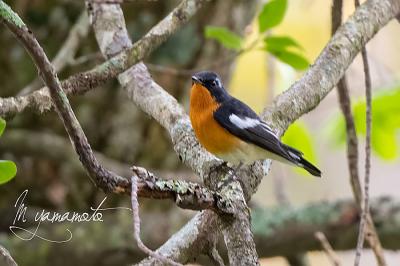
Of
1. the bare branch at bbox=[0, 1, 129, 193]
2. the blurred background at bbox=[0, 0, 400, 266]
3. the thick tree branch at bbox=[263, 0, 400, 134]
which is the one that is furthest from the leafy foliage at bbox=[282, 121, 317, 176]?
the bare branch at bbox=[0, 1, 129, 193]

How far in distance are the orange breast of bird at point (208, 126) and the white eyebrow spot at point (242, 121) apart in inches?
2.3

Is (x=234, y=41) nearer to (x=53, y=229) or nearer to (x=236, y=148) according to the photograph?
(x=236, y=148)

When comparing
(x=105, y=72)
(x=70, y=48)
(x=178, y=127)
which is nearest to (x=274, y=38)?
(x=178, y=127)

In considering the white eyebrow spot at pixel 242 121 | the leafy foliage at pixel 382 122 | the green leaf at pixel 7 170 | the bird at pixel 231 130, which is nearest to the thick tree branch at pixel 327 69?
the bird at pixel 231 130

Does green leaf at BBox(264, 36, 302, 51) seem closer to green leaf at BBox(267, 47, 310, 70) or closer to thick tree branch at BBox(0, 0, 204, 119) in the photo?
green leaf at BBox(267, 47, 310, 70)

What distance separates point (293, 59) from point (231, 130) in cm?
41

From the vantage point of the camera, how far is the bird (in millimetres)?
2879

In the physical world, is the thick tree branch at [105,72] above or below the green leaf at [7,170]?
above

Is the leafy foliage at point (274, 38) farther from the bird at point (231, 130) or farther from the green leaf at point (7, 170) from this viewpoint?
the green leaf at point (7, 170)

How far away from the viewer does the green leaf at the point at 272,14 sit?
3.13m

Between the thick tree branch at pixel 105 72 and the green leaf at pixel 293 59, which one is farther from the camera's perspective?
the green leaf at pixel 293 59

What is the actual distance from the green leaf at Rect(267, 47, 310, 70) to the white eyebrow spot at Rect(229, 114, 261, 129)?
32 centimetres

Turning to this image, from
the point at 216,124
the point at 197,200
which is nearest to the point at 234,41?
the point at 216,124

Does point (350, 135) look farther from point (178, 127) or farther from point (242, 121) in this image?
point (178, 127)
